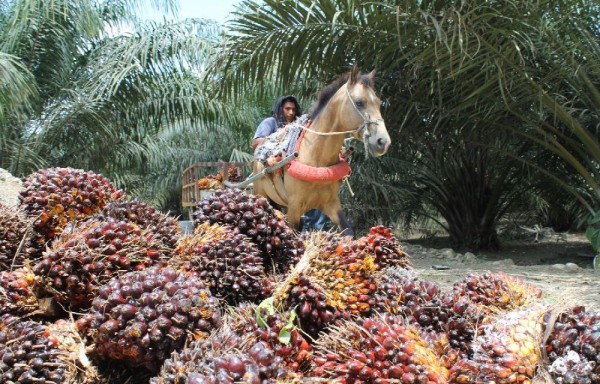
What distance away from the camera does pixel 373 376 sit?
4.31ft

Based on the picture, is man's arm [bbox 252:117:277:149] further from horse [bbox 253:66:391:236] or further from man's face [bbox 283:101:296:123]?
horse [bbox 253:66:391:236]

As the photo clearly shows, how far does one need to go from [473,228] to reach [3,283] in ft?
31.9

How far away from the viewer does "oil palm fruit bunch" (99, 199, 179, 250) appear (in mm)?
1984

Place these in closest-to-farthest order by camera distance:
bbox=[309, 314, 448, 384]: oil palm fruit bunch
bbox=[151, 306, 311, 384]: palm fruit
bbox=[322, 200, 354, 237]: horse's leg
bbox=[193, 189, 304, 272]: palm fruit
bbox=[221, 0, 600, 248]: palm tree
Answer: bbox=[151, 306, 311, 384]: palm fruit
bbox=[309, 314, 448, 384]: oil palm fruit bunch
bbox=[193, 189, 304, 272]: palm fruit
bbox=[322, 200, 354, 237]: horse's leg
bbox=[221, 0, 600, 248]: palm tree

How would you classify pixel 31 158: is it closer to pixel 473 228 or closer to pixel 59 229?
pixel 473 228

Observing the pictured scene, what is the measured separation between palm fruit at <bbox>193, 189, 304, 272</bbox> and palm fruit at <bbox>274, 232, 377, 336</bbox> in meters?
0.21

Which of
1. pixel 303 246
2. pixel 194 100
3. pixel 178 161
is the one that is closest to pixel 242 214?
pixel 303 246

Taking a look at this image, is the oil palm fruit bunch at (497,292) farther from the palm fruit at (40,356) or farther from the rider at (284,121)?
the rider at (284,121)

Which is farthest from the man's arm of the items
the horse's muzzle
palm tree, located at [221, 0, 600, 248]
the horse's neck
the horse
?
the horse's muzzle

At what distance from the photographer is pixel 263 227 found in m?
2.00

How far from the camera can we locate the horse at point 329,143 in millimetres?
4680

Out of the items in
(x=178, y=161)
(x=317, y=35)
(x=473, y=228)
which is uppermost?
(x=317, y=35)

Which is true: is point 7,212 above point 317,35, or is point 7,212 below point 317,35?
below

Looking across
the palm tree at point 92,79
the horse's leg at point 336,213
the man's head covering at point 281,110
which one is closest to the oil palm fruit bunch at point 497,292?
the horse's leg at point 336,213
